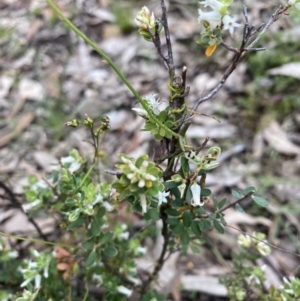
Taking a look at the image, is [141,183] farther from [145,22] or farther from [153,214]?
[145,22]

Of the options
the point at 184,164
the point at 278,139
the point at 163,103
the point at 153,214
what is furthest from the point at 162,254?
the point at 163,103

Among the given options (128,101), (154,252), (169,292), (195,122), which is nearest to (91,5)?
(128,101)

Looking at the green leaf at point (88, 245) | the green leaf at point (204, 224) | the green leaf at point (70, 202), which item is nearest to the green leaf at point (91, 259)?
the green leaf at point (88, 245)

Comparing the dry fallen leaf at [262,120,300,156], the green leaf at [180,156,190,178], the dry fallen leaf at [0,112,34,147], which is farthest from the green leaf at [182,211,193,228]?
the dry fallen leaf at [0,112,34,147]

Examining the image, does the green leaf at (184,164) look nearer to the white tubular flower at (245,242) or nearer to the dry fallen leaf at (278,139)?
the white tubular flower at (245,242)

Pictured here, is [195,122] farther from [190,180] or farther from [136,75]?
[190,180]

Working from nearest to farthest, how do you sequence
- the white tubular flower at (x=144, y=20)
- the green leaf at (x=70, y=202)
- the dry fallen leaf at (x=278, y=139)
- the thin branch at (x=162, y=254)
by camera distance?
the white tubular flower at (x=144, y=20) < the green leaf at (x=70, y=202) < the thin branch at (x=162, y=254) < the dry fallen leaf at (x=278, y=139)

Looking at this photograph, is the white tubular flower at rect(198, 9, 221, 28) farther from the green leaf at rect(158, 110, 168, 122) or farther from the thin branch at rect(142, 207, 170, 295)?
the thin branch at rect(142, 207, 170, 295)
